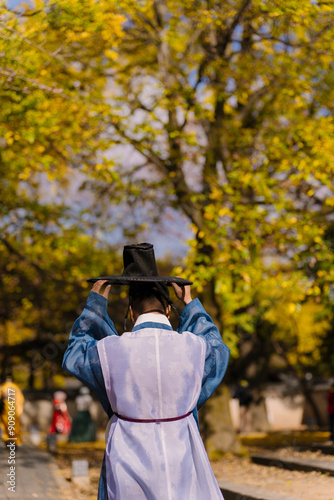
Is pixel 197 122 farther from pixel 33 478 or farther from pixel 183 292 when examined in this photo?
pixel 183 292

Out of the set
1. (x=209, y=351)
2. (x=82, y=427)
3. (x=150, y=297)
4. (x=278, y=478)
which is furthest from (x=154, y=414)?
(x=82, y=427)

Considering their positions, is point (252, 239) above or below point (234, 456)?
above

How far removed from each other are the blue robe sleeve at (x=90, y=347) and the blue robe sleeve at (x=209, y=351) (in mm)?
504

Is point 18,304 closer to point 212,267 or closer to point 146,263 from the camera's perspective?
point 212,267

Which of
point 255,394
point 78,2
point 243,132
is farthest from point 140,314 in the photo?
point 255,394

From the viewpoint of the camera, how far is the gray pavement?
10.1 metres

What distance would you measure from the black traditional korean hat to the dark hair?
0.04 meters

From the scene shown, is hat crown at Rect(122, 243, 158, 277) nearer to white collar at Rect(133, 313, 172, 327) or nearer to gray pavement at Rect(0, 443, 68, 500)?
white collar at Rect(133, 313, 172, 327)

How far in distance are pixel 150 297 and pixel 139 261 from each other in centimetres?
23

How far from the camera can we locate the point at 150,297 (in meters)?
3.63

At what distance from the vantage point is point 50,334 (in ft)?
70.6

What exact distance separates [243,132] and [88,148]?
3.40m

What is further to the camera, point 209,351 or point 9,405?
point 9,405

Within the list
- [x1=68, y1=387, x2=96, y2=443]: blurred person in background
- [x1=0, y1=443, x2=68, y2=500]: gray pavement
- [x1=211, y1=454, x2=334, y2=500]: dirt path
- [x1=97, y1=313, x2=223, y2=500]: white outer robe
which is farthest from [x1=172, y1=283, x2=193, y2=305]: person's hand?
[x1=68, y1=387, x2=96, y2=443]: blurred person in background
